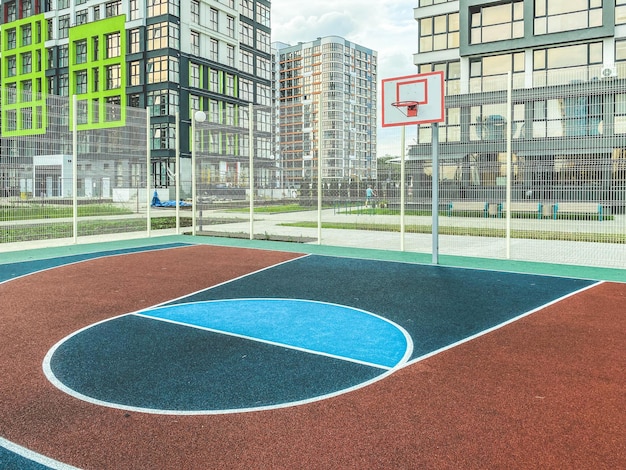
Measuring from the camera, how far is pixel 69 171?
13555 mm

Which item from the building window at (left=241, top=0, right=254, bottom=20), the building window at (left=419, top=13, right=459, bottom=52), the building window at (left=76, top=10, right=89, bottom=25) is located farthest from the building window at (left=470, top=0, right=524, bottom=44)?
the building window at (left=76, top=10, right=89, bottom=25)

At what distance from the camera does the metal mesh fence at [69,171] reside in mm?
12680

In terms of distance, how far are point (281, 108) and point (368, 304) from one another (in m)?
10.3

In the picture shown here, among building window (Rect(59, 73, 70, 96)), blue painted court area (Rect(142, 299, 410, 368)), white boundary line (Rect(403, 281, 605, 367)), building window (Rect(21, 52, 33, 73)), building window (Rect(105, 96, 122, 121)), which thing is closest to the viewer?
white boundary line (Rect(403, 281, 605, 367))

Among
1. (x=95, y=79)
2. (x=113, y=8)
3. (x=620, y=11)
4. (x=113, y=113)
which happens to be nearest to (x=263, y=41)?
(x=113, y=8)

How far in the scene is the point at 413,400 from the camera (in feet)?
13.0

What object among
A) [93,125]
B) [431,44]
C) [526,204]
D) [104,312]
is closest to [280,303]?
[104,312]

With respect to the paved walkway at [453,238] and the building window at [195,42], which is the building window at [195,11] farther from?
the paved walkway at [453,238]

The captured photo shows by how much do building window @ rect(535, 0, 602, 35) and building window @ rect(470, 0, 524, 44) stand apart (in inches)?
40.0

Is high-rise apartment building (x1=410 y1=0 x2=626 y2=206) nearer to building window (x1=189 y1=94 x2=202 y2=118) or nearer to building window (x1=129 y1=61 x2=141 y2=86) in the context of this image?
building window (x1=189 y1=94 x2=202 y2=118)

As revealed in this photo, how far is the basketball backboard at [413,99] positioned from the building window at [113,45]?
44.5m

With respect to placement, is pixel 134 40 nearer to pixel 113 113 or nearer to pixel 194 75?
pixel 194 75

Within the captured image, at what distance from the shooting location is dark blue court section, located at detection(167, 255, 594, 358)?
20.6ft

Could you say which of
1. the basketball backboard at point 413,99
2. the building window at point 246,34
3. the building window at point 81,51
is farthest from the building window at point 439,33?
the building window at point 81,51
